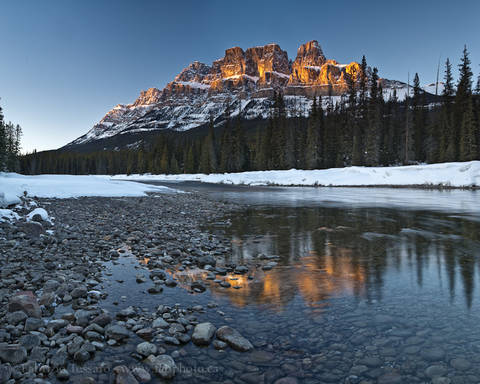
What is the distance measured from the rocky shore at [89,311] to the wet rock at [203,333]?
1cm

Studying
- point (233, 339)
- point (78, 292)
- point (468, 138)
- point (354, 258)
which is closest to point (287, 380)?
point (233, 339)

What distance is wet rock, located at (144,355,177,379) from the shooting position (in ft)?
9.79

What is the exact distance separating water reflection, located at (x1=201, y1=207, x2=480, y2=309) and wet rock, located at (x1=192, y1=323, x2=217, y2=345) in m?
1.04

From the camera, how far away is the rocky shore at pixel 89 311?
3010 mm

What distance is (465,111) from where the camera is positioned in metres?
48.2

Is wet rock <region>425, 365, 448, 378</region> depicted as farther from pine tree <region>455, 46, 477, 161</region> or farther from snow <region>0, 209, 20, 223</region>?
pine tree <region>455, 46, 477, 161</region>

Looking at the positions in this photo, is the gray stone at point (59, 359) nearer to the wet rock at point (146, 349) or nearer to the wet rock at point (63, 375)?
the wet rock at point (63, 375)

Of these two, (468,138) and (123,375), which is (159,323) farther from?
(468,138)

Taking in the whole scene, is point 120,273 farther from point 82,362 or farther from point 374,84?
point 374,84

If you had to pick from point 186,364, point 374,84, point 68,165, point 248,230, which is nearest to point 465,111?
point 374,84

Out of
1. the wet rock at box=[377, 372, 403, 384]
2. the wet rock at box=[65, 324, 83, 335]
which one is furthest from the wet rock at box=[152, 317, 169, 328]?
the wet rock at box=[377, 372, 403, 384]

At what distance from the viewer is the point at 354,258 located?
7.36 meters

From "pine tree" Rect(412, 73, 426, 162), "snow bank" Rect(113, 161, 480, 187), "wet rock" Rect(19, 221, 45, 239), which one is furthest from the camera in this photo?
"pine tree" Rect(412, 73, 426, 162)

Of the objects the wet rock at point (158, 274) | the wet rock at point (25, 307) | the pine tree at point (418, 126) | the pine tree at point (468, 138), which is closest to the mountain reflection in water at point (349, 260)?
the wet rock at point (158, 274)
